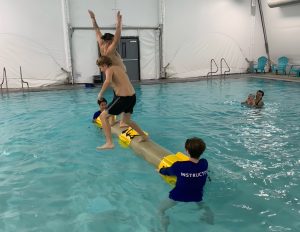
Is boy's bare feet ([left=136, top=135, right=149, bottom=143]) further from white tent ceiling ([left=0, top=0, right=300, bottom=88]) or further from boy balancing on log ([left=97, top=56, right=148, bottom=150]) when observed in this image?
white tent ceiling ([left=0, top=0, right=300, bottom=88])

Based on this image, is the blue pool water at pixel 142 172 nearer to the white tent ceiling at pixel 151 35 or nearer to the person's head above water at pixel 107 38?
the person's head above water at pixel 107 38

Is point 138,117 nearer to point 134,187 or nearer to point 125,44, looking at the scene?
point 134,187

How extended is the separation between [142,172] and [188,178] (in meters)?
2.03

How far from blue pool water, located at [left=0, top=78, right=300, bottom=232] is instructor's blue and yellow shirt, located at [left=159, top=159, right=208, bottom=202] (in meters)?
0.44

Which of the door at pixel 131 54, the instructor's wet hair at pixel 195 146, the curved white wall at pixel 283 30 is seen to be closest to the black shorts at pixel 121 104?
the instructor's wet hair at pixel 195 146

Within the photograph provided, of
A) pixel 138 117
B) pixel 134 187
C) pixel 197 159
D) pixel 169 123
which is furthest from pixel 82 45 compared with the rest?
pixel 197 159

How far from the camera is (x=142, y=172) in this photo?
5375 mm

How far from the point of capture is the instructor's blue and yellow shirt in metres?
3.39

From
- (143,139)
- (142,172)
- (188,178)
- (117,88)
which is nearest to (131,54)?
(143,139)

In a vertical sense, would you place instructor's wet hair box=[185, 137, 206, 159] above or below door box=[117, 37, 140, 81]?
below

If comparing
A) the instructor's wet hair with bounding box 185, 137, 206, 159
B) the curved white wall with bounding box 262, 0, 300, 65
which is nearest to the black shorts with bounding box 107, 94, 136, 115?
the instructor's wet hair with bounding box 185, 137, 206, 159

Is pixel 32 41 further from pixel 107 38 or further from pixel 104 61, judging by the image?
pixel 104 61

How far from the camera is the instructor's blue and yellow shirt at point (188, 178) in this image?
3.39 m

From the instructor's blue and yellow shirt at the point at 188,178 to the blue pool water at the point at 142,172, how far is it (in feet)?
1.46
